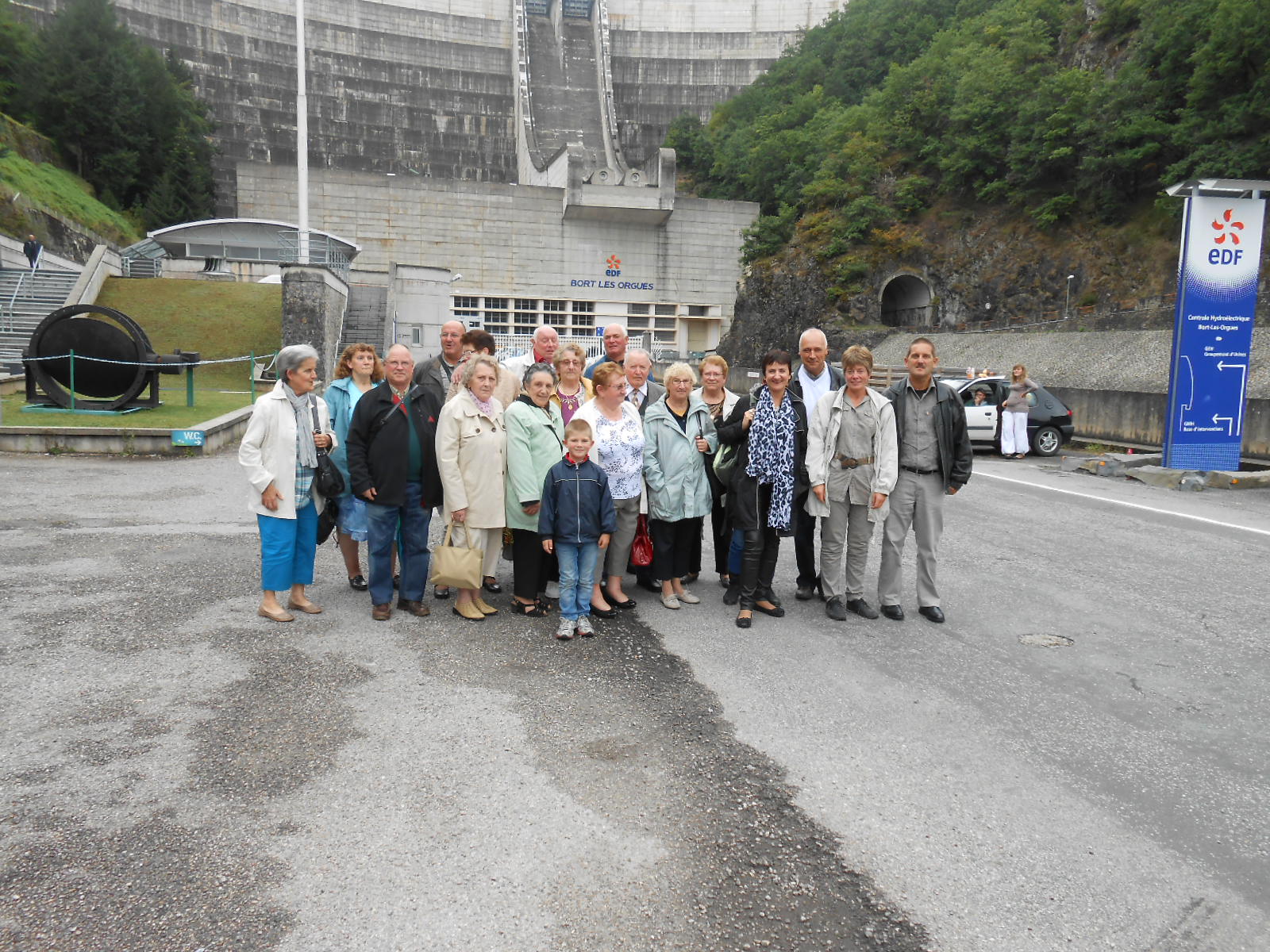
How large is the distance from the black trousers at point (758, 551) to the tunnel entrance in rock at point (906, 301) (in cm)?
3658

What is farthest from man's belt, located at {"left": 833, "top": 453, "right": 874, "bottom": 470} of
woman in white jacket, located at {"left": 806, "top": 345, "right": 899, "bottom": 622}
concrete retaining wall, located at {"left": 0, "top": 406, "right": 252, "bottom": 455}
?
concrete retaining wall, located at {"left": 0, "top": 406, "right": 252, "bottom": 455}

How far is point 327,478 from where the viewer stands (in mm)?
6102

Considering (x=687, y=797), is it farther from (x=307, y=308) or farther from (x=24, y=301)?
(x=24, y=301)

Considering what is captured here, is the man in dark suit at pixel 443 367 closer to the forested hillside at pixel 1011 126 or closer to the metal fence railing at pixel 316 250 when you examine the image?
the forested hillside at pixel 1011 126

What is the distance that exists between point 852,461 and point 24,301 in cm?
2643

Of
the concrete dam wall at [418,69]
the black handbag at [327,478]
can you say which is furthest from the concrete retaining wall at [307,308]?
the concrete dam wall at [418,69]

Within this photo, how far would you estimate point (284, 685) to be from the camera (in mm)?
4844

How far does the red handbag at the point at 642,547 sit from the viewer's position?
6.71 meters

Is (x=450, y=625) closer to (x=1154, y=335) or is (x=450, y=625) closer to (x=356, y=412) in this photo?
(x=356, y=412)

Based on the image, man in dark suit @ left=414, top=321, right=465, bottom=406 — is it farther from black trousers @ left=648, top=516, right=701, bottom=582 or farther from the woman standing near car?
the woman standing near car

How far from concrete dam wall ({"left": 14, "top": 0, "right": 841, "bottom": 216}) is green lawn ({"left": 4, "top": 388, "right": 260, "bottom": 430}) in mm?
42671

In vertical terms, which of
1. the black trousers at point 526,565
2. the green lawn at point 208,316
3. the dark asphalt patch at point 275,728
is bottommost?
the dark asphalt patch at point 275,728

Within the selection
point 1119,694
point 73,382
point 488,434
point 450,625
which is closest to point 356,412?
point 488,434

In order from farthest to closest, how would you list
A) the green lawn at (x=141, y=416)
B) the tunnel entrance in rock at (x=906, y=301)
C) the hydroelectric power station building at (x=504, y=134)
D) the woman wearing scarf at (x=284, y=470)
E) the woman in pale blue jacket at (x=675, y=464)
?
the hydroelectric power station building at (x=504, y=134)
the tunnel entrance in rock at (x=906, y=301)
the green lawn at (x=141, y=416)
the woman in pale blue jacket at (x=675, y=464)
the woman wearing scarf at (x=284, y=470)
